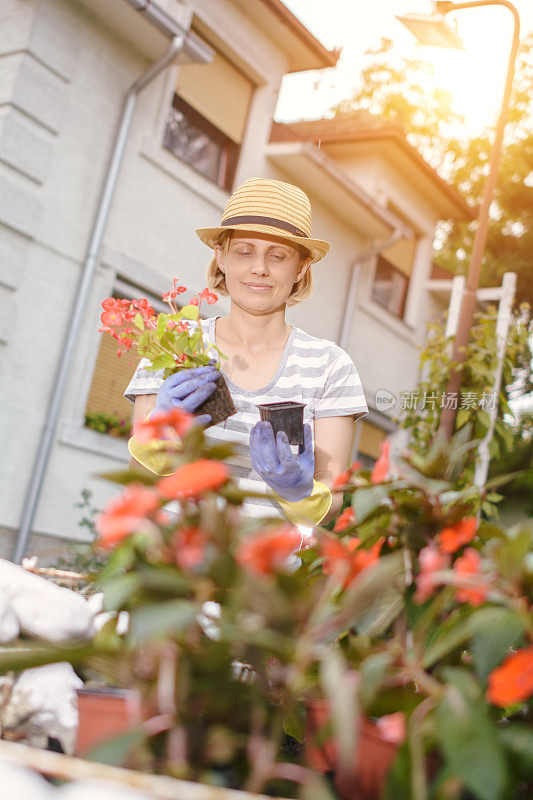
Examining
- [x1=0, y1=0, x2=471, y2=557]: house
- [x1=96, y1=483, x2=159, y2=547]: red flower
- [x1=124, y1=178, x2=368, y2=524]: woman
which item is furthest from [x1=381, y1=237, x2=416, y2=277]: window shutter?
[x1=96, y1=483, x2=159, y2=547]: red flower

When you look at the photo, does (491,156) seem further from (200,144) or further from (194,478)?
(194,478)

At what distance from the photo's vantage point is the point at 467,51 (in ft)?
23.1

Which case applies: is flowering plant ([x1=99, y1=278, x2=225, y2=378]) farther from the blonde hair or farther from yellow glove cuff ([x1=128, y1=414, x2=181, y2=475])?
the blonde hair

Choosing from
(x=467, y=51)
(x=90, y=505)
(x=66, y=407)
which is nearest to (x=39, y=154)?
(x=66, y=407)

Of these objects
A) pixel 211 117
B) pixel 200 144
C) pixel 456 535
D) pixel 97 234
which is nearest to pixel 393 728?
pixel 456 535

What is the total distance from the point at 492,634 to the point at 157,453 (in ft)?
1.65

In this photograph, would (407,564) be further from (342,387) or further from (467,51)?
(467,51)

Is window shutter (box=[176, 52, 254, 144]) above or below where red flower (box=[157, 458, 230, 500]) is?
above

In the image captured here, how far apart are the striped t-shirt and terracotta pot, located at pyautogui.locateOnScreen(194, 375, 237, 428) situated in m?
0.21

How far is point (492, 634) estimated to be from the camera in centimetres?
70

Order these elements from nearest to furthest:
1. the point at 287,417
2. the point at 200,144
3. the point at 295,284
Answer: the point at 287,417 < the point at 295,284 < the point at 200,144

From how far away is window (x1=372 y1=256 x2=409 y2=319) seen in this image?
12.0 metres

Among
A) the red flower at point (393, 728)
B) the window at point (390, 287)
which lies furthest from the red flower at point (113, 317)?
the window at point (390, 287)

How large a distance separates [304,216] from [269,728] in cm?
167
